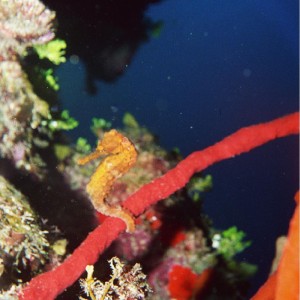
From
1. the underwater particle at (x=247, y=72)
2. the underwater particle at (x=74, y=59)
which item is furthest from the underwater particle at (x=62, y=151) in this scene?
the underwater particle at (x=247, y=72)

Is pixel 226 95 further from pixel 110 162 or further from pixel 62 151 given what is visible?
pixel 110 162

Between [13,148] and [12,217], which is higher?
[13,148]

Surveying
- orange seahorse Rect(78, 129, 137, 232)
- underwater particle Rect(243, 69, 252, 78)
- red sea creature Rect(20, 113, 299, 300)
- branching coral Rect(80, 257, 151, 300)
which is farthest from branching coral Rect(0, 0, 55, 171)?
underwater particle Rect(243, 69, 252, 78)

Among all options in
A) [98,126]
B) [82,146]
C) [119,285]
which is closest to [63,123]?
[82,146]

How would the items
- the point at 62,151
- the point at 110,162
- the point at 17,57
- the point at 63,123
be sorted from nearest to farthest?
the point at 110,162
the point at 17,57
the point at 63,123
the point at 62,151

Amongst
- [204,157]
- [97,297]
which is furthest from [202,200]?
[97,297]

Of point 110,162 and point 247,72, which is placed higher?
point 247,72

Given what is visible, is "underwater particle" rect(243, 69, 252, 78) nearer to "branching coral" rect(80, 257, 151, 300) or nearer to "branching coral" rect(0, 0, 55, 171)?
"branching coral" rect(0, 0, 55, 171)

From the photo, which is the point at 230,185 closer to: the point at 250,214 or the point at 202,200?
the point at 250,214
